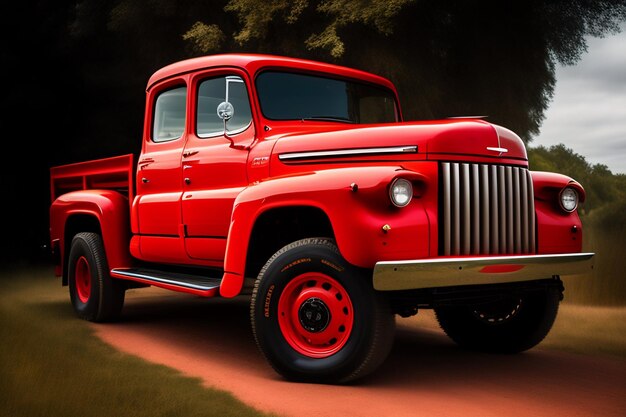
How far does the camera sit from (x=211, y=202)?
6461 mm

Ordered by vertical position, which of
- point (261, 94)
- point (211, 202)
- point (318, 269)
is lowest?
point (318, 269)

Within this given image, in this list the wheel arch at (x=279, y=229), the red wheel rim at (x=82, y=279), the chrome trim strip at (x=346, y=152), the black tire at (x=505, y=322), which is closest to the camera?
the chrome trim strip at (x=346, y=152)

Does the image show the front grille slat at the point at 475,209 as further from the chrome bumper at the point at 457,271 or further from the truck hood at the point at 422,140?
the chrome bumper at the point at 457,271

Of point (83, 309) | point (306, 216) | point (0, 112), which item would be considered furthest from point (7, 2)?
point (306, 216)

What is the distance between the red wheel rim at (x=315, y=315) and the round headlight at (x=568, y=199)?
2.00m

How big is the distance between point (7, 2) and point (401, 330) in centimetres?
1196

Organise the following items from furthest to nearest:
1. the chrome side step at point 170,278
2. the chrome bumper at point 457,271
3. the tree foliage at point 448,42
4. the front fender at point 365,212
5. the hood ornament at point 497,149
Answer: the tree foliage at point 448,42 → the chrome side step at point 170,278 → the hood ornament at point 497,149 → the front fender at point 365,212 → the chrome bumper at point 457,271

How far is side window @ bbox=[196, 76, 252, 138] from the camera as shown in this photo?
249 inches

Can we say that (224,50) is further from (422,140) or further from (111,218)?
(422,140)

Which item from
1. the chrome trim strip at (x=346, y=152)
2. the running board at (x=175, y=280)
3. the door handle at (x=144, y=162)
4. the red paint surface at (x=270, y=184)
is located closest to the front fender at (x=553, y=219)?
the red paint surface at (x=270, y=184)

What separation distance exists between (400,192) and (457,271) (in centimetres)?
61

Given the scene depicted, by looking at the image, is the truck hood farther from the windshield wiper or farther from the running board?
the running board

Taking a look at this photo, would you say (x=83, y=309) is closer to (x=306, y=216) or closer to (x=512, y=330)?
(x=306, y=216)

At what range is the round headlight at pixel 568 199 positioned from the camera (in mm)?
5922
